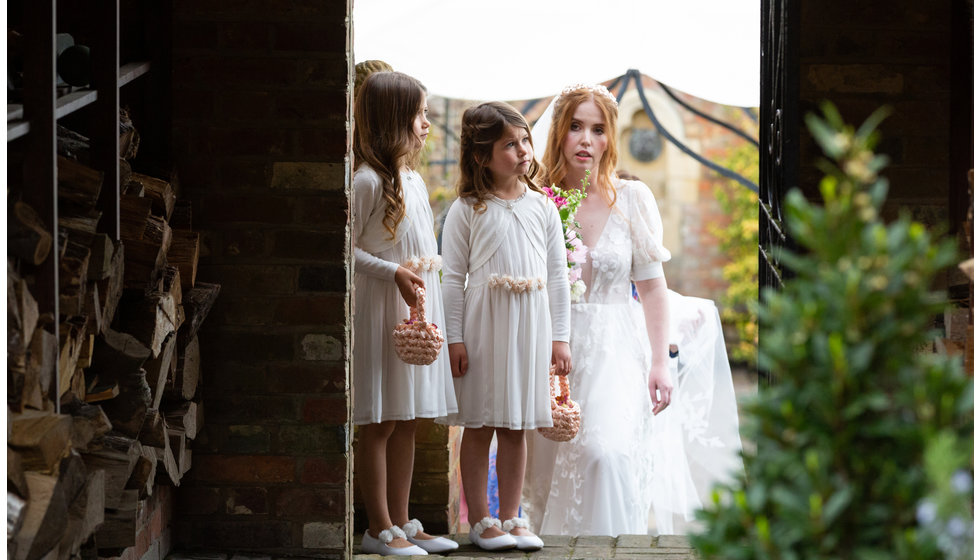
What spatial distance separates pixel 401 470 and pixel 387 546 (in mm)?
248

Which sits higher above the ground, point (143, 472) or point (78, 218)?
point (78, 218)

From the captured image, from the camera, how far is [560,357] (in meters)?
3.82

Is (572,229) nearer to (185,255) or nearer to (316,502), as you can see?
(316,502)

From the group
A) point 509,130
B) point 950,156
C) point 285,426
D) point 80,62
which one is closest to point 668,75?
point 509,130

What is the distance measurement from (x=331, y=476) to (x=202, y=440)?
365 mm

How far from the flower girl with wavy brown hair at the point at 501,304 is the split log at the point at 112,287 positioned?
4.47 feet

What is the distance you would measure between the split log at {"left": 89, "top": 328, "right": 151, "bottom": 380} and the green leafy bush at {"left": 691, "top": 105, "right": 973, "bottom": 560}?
162 centimetres

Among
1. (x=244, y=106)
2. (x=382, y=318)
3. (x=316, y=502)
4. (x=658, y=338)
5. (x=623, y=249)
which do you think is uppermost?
(x=244, y=106)

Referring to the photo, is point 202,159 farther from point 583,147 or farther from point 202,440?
point 583,147

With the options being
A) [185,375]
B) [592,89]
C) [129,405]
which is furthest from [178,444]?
[592,89]

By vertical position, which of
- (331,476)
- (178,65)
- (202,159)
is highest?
(178,65)

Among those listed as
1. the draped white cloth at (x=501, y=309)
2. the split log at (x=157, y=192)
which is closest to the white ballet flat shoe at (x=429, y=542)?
the draped white cloth at (x=501, y=309)

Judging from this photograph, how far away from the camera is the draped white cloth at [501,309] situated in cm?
369

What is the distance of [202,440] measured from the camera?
3.28 metres
